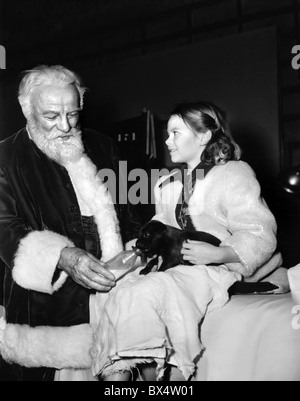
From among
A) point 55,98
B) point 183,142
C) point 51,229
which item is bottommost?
point 51,229

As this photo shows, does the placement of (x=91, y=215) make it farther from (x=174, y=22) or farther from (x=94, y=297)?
(x=174, y=22)

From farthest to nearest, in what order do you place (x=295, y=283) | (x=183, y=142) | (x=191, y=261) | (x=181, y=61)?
1. (x=181, y=61)
2. (x=183, y=142)
3. (x=191, y=261)
4. (x=295, y=283)

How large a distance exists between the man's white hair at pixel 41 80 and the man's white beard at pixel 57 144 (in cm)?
6

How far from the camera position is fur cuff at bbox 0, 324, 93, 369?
4.38 ft

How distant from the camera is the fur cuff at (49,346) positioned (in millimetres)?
1334

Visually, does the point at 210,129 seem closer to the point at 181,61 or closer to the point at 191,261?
the point at 191,261

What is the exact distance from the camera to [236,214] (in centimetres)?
129

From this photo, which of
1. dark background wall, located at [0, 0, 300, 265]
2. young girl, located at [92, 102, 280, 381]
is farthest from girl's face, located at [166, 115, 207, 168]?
dark background wall, located at [0, 0, 300, 265]

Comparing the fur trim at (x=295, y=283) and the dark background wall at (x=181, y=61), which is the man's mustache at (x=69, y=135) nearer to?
the fur trim at (x=295, y=283)

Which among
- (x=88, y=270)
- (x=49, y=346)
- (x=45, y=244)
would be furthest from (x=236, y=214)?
(x=49, y=346)

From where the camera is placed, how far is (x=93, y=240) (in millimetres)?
1475

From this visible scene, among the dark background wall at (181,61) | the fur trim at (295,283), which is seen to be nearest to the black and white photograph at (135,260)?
the fur trim at (295,283)

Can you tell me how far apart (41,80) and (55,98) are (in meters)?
0.09
